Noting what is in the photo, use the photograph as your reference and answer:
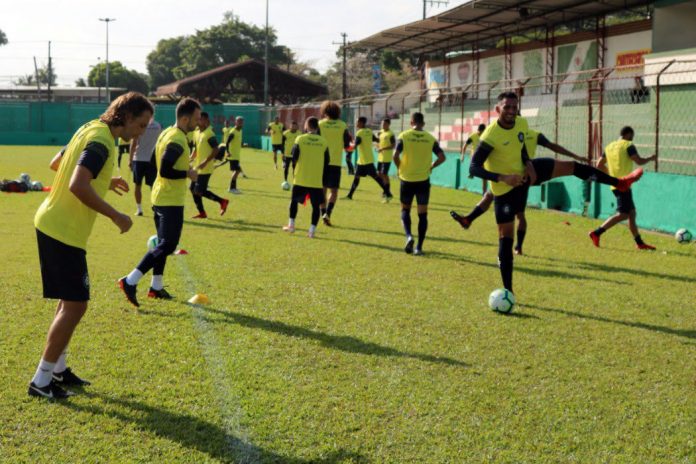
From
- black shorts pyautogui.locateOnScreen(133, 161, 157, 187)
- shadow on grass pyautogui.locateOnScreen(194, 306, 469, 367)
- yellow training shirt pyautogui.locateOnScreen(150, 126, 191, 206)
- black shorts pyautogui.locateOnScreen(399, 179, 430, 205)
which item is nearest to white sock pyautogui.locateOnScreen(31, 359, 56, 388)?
shadow on grass pyautogui.locateOnScreen(194, 306, 469, 367)

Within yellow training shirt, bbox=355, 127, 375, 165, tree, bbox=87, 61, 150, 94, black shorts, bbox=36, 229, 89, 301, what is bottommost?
black shorts, bbox=36, 229, 89, 301

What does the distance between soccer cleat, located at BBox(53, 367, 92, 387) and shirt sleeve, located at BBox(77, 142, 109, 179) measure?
141 centimetres

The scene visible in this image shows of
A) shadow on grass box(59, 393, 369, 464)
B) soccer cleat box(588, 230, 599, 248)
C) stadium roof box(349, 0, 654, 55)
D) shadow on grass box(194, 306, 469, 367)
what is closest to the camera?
shadow on grass box(59, 393, 369, 464)

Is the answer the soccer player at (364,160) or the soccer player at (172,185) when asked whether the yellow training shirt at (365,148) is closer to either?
the soccer player at (364,160)

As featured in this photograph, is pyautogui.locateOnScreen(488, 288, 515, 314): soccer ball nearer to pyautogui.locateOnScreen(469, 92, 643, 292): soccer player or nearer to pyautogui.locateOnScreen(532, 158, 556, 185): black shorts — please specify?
pyautogui.locateOnScreen(469, 92, 643, 292): soccer player

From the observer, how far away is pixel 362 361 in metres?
5.84

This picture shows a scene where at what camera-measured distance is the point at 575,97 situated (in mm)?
28859

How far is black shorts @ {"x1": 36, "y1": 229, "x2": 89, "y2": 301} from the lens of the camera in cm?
473

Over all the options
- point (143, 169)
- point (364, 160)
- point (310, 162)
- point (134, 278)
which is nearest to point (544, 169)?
point (134, 278)

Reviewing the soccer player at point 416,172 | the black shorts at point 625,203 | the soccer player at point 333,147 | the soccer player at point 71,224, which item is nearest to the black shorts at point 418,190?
the soccer player at point 416,172

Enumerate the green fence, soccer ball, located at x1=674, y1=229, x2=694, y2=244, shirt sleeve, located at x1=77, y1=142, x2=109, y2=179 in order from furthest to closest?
the green fence < soccer ball, located at x1=674, y1=229, x2=694, y2=244 < shirt sleeve, located at x1=77, y1=142, x2=109, y2=179

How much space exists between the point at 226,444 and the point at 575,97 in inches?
1064

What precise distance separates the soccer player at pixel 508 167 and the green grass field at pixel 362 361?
2.59 feet

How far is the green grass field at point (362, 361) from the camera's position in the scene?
430cm
